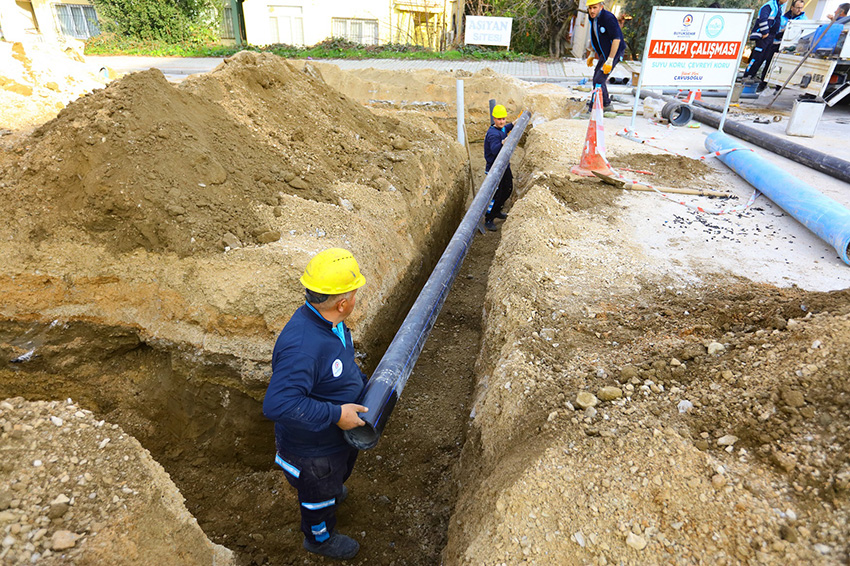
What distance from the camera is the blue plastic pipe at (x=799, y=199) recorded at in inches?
182

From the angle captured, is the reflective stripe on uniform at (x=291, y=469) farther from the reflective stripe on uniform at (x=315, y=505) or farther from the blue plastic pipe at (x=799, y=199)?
the blue plastic pipe at (x=799, y=199)

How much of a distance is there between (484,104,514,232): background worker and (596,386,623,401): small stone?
499 cm

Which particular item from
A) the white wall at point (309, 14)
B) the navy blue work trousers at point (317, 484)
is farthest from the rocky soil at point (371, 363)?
the white wall at point (309, 14)

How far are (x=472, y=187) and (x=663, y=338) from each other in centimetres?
615

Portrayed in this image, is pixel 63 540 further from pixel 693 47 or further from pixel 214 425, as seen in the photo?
pixel 693 47

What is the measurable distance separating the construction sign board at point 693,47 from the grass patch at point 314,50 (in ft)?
35.0

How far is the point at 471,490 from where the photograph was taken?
116 inches

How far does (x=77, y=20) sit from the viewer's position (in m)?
23.7

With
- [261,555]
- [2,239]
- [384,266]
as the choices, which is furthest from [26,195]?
[261,555]

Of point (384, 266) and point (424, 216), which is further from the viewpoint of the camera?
point (424, 216)

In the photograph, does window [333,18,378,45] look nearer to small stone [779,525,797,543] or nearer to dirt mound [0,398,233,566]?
dirt mound [0,398,233,566]

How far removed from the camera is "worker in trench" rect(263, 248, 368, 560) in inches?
98.4

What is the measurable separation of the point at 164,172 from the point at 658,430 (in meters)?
4.11

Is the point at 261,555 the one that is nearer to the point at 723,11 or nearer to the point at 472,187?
the point at 472,187
